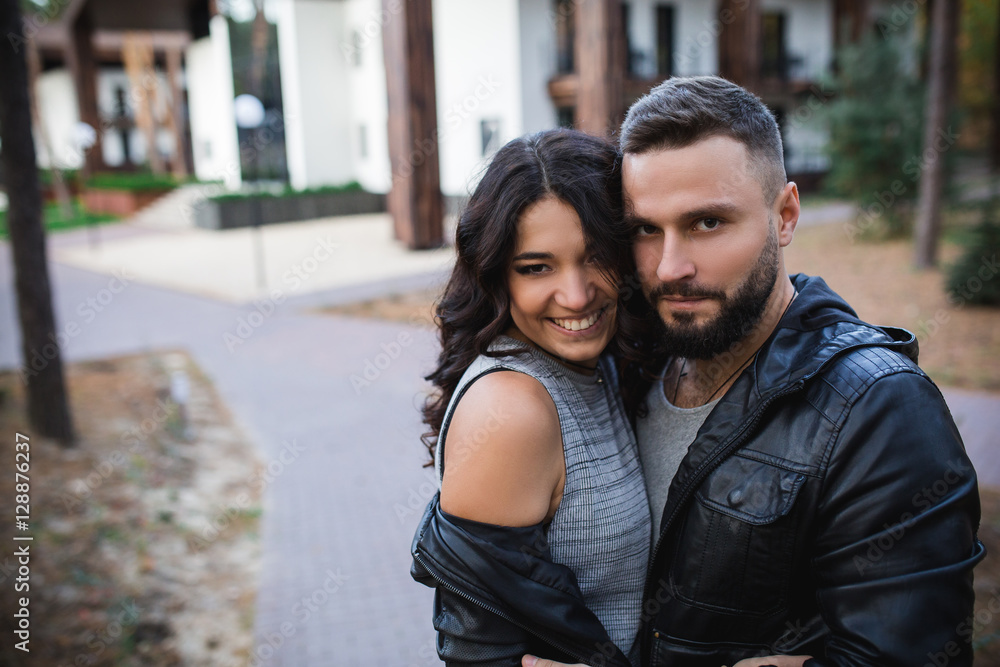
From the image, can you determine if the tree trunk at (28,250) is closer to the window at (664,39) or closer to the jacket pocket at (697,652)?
the jacket pocket at (697,652)

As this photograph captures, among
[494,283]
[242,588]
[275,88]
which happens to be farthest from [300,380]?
[275,88]

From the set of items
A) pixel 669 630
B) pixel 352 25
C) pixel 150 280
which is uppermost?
pixel 352 25

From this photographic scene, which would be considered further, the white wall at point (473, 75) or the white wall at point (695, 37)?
the white wall at point (695, 37)

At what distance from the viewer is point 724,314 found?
70.8 inches

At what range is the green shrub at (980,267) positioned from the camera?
32.3 feet

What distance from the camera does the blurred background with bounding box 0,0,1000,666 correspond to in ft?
14.7

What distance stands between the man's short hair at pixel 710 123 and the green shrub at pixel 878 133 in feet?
51.7

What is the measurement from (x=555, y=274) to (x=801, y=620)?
0.96 meters

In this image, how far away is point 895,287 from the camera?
11602 mm

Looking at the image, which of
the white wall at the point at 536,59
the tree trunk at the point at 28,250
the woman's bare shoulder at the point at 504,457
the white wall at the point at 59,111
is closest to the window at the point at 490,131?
the white wall at the point at 536,59

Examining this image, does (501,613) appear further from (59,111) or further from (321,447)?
(59,111)

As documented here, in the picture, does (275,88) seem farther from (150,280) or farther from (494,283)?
(494,283)

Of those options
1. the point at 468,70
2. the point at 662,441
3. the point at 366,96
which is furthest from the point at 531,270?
the point at 366,96

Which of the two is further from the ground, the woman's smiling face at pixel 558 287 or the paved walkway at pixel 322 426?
the woman's smiling face at pixel 558 287
